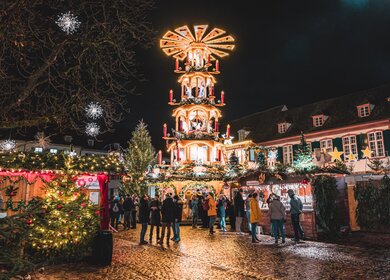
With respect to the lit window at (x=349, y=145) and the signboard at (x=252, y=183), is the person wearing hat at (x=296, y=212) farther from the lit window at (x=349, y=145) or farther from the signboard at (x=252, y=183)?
the lit window at (x=349, y=145)

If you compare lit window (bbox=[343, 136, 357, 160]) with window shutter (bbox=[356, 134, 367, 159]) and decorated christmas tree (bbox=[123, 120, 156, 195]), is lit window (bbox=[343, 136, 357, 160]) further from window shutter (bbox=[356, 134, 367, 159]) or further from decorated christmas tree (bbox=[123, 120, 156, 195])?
decorated christmas tree (bbox=[123, 120, 156, 195])

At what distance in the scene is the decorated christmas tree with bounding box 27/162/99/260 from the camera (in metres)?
8.98

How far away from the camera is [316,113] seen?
34.3 metres

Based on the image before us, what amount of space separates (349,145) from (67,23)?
28.4 meters

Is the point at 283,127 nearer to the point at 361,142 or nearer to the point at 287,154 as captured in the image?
the point at 287,154

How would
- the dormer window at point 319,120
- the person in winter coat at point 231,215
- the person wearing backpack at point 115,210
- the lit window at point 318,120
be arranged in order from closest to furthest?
the person wearing backpack at point 115,210 → the person in winter coat at point 231,215 → the dormer window at point 319,120 → the lit window at point 318,120

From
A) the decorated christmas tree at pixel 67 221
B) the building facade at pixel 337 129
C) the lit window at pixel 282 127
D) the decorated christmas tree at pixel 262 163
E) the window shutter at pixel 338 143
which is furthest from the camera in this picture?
the lit window at pixel 282 127

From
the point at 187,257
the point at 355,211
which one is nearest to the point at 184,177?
the point at 355,211

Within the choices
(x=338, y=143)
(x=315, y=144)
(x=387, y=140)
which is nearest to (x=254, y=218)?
(x=387, y=140)

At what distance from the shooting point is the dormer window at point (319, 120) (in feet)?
109

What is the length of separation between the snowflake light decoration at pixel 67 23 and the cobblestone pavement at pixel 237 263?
18.5ft

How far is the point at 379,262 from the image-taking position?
8719 millimetres

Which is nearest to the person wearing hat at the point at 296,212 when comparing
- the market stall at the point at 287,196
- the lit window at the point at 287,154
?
the market stall at the point at 287,196

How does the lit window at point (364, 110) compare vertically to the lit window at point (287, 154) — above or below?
above
